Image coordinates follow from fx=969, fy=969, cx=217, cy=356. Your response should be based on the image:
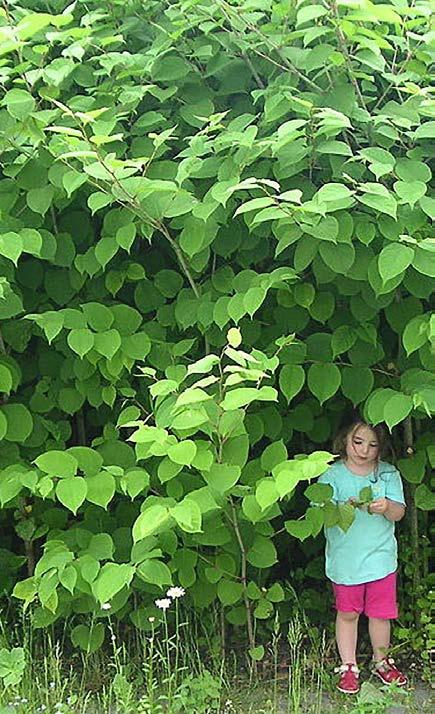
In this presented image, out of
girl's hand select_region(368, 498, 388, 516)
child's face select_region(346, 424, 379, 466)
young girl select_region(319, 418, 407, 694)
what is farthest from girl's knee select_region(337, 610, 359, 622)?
child's face select_region(346, 424, 379, 466)

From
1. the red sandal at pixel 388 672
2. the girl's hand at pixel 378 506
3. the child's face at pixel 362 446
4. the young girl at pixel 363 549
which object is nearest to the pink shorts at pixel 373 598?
the young girl at pixel 363 549

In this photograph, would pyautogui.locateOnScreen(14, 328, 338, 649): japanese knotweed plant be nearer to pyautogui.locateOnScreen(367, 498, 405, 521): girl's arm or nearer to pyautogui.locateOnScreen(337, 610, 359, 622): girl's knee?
pyautogui.locateOnScreen(367, 498, 405, 521): girl's arm

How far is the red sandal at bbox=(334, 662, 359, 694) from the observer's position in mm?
3332

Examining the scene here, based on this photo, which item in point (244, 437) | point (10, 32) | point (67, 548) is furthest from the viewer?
point (67, 548)

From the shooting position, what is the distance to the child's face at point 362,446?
3.35 m

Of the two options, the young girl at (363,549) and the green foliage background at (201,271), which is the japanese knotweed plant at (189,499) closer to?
the green foliage background at (201,271)

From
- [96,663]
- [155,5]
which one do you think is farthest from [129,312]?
[96,663]

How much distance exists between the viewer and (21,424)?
3330 millimetres

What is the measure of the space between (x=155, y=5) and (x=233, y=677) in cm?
236

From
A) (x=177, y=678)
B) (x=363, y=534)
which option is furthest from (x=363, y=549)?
(x=177, y=678)

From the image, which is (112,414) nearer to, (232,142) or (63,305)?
(63,305)

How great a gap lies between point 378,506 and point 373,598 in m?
0.37

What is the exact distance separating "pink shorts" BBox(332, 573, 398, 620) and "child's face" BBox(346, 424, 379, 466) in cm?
42

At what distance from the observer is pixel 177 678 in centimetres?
339
